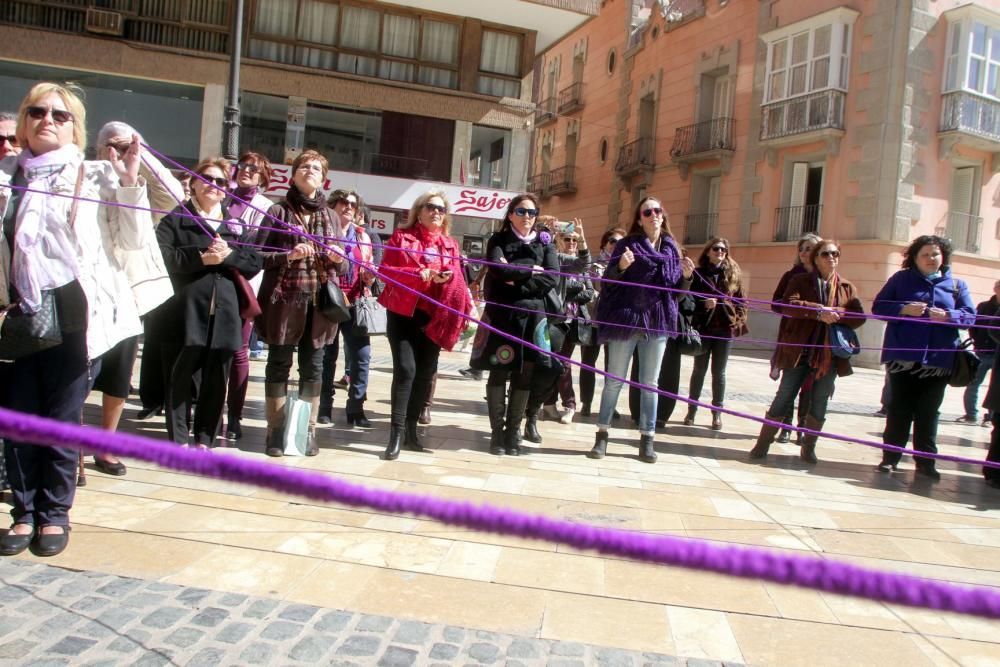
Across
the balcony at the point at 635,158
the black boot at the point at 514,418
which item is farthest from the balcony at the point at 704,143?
the black boot at the point at 514,418

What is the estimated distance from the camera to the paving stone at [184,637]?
2.54 metres

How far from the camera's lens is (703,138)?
25.4m

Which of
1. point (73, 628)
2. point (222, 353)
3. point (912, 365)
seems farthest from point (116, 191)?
point (912, 365)

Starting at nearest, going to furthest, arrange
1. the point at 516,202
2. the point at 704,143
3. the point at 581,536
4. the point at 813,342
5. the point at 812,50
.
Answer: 1. the point at 581,536
2. the point at 516,202
3. the point at 813,342
4. the point at 812,50
5. the point at 704,143

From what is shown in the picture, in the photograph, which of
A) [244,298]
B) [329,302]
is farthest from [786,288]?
[244,298]

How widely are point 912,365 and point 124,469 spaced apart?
17.4ft

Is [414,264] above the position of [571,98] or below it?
below

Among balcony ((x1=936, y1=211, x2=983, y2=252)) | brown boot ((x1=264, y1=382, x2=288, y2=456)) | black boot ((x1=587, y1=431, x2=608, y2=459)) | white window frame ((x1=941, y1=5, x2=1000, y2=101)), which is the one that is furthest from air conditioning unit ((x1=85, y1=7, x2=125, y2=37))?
balcony ((x1=936, y1=211, x2=983, y2=252))

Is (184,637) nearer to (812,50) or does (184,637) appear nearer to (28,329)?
(28,329)

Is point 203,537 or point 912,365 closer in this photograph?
point 203,537

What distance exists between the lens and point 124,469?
4.47 meters

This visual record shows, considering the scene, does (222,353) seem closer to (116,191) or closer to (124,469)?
(124,469)

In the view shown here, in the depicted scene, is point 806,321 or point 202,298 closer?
point 202,298

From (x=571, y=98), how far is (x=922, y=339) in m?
30.1
